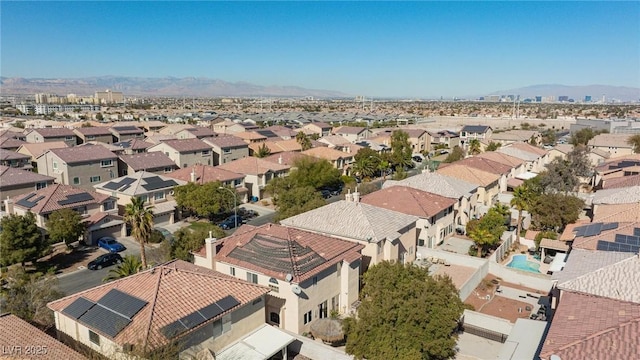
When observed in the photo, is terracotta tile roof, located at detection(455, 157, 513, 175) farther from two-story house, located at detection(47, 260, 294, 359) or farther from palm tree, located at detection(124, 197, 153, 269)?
two-story house, located at detection(47, 260, 294, 359)

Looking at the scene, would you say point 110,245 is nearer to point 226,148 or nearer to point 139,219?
point 139,219

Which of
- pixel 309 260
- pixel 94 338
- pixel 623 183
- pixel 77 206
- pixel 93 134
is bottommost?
pixel 94 338

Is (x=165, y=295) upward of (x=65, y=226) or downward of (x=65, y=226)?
upward

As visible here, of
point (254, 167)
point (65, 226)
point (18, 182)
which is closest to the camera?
point (65, 226)

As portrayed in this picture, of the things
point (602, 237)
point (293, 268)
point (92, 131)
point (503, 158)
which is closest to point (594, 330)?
point (602, 237)

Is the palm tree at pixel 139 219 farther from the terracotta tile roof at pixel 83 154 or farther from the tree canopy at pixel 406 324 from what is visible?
the terracotta tile roof at pixel 83 154

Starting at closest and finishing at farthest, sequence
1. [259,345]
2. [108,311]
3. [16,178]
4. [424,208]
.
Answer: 1. [108,311]
2. [259,345]
3. [424,208]
4. [16,178]

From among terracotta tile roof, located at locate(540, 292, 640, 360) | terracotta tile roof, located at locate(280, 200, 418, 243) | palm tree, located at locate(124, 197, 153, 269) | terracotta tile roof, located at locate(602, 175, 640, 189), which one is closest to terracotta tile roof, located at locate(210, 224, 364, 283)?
terracotta tile roof, located at locate(280, 200, 418, 243)
